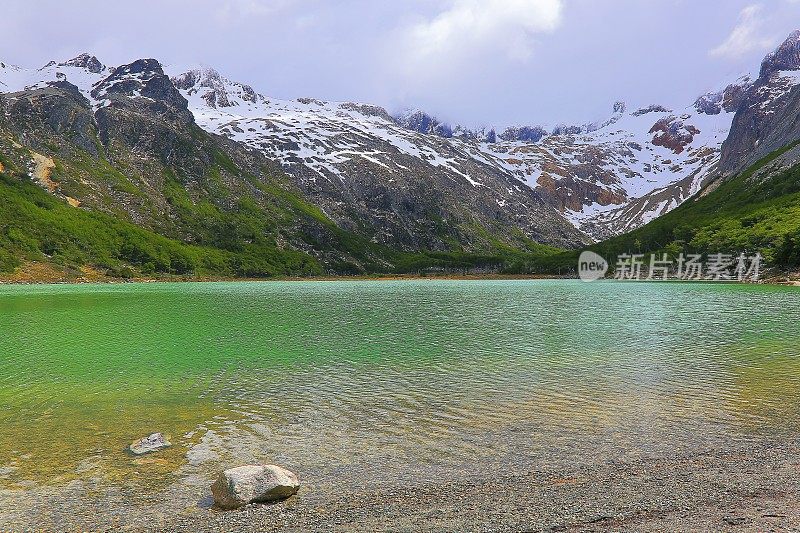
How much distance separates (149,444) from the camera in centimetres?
2002

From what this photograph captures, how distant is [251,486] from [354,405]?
1087 centimetres

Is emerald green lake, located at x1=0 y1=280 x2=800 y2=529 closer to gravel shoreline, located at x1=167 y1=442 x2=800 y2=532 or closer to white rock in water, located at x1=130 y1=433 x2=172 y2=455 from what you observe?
white rock in water, located at x1=130 y1=433 x2=172 y2=455

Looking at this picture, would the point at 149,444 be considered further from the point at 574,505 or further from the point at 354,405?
the point at 574,505

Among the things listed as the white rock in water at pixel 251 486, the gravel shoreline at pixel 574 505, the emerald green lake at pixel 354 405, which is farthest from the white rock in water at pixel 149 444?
the gravel shoreline at pixel 574 505

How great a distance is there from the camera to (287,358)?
39.3 metres

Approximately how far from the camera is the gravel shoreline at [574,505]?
13102 millimetres

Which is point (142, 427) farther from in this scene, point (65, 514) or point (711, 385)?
point (711, 385)

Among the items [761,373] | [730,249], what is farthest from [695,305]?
[730,249]

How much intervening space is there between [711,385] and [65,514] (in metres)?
28.9

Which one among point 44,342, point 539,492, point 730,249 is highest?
point 730,249

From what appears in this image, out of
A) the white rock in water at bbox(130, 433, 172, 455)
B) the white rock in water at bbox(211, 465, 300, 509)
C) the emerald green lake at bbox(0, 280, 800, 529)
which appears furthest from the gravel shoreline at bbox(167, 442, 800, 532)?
the white rock in water at bbox(130, 433, 172, 455)

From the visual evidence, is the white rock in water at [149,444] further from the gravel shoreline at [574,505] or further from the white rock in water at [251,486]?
the gravel shoreline at [574,505]

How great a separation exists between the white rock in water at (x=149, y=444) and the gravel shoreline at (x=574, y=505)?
6162 millimetres

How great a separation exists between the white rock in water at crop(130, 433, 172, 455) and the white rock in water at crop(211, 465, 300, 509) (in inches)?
216
